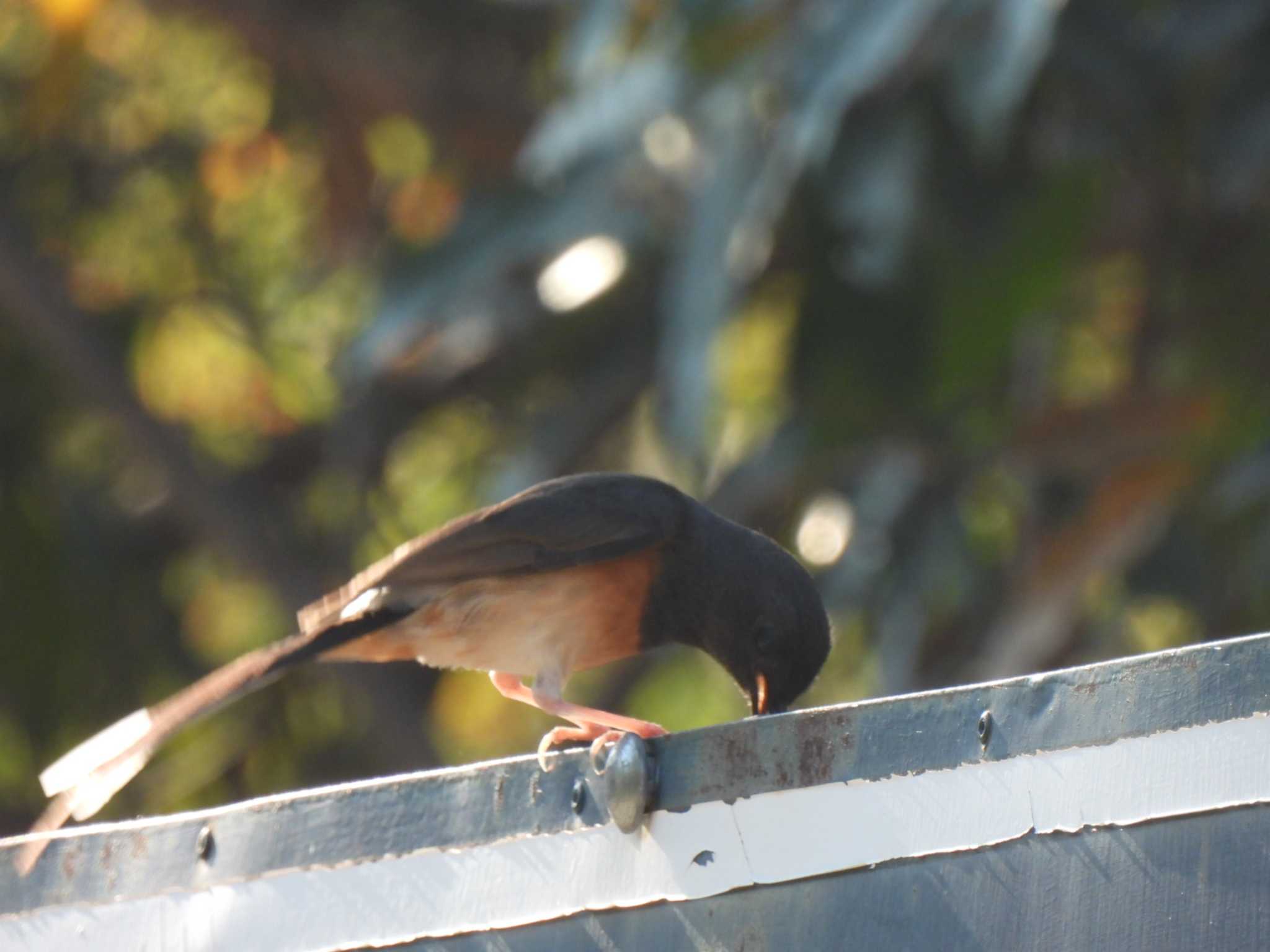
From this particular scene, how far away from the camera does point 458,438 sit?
9781 millimetres

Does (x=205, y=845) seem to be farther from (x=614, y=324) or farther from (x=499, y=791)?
(x=614, y=324)

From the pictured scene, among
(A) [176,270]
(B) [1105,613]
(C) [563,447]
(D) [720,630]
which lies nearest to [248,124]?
(A) [176,270]

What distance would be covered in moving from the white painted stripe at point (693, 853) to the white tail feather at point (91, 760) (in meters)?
0.37

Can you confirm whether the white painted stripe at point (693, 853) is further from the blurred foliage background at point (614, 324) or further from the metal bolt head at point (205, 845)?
the blurred foliage background at point (614, 324)

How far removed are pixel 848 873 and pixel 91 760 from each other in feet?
5.54

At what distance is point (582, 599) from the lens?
4453 mm

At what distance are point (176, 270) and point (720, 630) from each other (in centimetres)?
652

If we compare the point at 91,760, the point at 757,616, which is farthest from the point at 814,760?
the point at 757,616

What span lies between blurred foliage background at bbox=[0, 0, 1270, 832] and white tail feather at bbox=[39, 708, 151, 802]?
2801 millimetres

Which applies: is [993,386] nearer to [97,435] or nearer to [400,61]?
[400,61]

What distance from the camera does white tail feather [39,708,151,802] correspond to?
3629 mm

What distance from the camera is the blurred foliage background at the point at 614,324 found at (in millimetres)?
6586

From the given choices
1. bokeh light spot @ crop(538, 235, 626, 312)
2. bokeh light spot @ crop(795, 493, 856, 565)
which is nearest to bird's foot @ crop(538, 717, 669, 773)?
bokeh light spot @ crop(795, 493, 856, 565)

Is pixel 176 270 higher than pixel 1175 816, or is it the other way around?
pixel 176 270
